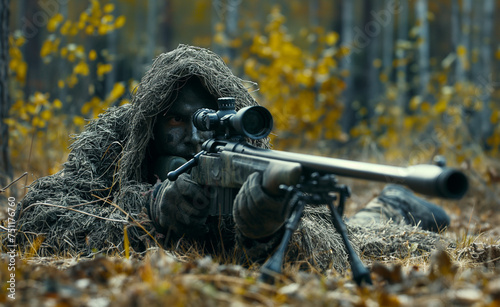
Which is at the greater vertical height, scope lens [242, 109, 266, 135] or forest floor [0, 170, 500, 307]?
scope lens [242, 109, 266, 135]

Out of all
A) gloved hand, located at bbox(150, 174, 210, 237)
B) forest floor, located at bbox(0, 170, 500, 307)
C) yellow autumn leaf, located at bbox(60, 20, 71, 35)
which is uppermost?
yellow autumn leaf, located at bbox(60, 20, 71, 35)

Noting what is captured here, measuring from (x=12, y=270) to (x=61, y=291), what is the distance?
63 cm

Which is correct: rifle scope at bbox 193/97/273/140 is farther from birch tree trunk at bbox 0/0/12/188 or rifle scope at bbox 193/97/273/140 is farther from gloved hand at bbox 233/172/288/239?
birch tree trunk at bbox 0/0/12/188

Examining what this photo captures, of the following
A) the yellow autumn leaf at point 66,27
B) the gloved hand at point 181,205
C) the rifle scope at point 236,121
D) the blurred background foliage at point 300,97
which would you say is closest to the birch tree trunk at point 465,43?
the blurred background foliage at point 300,97

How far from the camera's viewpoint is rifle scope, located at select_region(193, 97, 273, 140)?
2.77 m

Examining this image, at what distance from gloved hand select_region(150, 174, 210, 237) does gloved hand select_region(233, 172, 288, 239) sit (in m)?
0.47

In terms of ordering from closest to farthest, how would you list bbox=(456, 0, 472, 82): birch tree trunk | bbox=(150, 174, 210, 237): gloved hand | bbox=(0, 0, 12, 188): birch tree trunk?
bbox=(150, 174, 210, 237): gloved hand < bbox=(0, 0, 12, 188): birch tree trunk < bbox=(456, 0, 472, 82): birch tree trunk

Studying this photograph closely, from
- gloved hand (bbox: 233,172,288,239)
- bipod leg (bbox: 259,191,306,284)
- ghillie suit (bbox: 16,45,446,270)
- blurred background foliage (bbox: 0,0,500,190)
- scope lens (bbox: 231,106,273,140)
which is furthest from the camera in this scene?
blurred background foliage (bbox: 0,0,500,190)

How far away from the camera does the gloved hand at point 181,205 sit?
2984mm

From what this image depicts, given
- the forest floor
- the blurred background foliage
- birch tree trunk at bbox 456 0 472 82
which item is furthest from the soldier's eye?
birch tree trunk at bbox 456 0 472 82

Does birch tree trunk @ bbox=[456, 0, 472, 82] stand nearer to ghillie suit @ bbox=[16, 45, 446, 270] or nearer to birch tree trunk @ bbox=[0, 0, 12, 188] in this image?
ghillie suit @ bbox=[16, 45, 446, 270]

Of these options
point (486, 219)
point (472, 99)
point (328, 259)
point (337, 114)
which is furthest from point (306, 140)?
point (328, 259)

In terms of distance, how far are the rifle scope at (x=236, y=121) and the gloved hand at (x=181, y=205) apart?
0.37 meters

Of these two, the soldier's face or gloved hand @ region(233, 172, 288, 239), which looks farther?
the soldier's face
